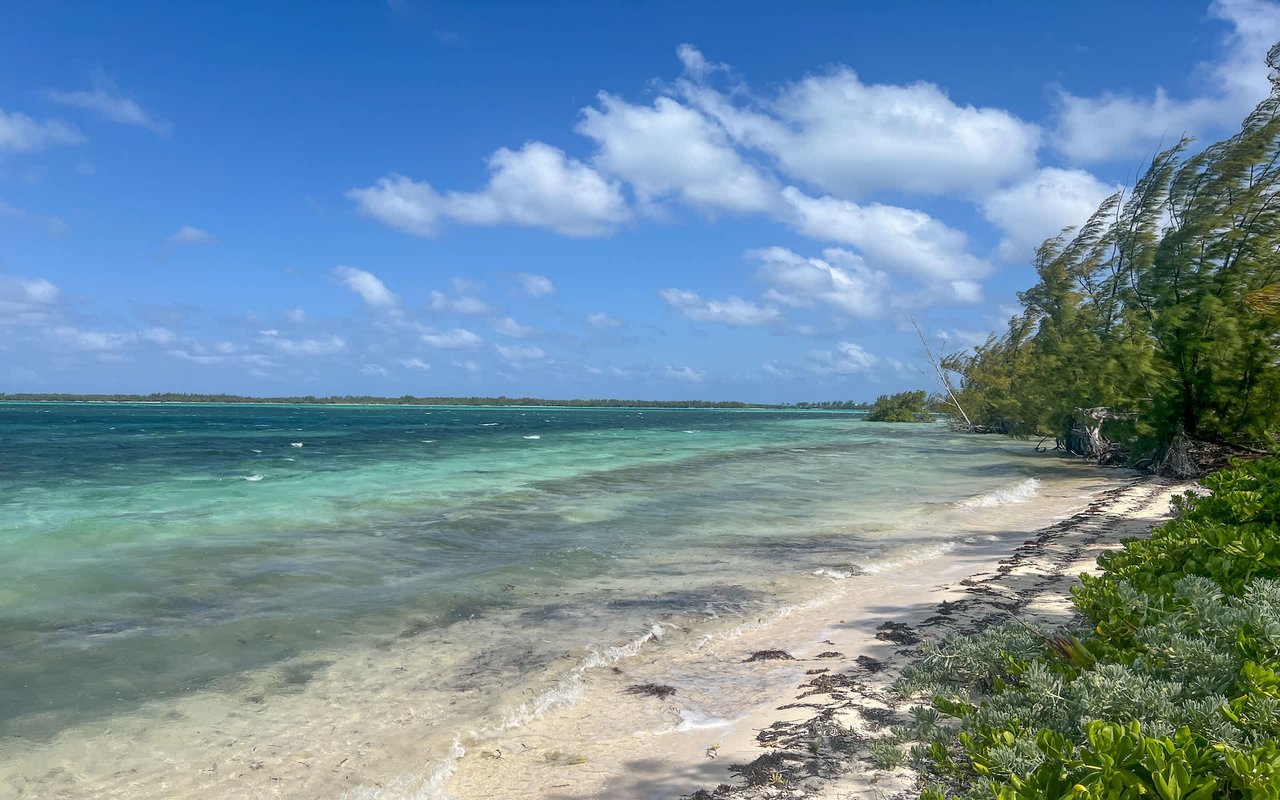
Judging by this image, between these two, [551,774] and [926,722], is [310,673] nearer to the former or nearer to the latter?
[551,774]

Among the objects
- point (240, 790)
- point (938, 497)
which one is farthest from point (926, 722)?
point (938, 497)

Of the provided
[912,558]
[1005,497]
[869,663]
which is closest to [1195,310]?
[1005,497]

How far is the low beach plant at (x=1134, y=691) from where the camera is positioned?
271 cm

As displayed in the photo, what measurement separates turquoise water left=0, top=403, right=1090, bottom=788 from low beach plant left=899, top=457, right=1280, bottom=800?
12.2 feet

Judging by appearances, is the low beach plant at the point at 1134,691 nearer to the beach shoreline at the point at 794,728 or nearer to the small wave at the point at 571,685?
the beach shoreline at the point at 794,728

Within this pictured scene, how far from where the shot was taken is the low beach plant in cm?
271

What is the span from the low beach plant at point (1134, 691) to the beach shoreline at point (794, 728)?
48cm

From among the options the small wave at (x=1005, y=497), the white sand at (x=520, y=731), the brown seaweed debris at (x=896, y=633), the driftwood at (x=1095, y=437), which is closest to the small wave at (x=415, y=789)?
the white sand at (x=520, y=731)

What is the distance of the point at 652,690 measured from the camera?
6.34 m

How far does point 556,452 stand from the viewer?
37.0 meters

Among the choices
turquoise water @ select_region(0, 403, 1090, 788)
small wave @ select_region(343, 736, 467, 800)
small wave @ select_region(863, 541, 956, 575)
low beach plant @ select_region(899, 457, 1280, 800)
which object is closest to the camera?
low beach plant @ select_region(899, 457, 1280, 800)

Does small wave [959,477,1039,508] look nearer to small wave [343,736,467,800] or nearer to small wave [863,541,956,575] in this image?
small wave [863,541,956,575]

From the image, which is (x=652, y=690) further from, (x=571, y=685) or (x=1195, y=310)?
(x=1195, y=310)

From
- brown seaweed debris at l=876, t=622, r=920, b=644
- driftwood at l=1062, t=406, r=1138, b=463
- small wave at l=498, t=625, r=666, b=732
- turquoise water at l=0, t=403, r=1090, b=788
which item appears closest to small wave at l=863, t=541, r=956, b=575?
turquoise water at l=0, t=403, r=1090, b=788
